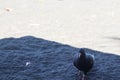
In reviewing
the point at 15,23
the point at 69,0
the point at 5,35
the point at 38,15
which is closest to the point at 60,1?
the point at 69,0

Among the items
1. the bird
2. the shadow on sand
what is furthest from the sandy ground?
the bird

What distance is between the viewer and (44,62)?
6055mm

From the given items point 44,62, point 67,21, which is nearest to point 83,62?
point 44,62

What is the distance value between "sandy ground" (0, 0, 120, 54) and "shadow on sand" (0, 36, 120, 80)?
1.00 feet

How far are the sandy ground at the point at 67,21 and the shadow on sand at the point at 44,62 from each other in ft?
1.00

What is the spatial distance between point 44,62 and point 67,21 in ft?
6.84

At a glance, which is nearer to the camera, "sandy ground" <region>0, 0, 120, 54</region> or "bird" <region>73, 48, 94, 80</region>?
"bird" <region>73, 48, 94, 80</region>

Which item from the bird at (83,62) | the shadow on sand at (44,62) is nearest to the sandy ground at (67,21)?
the shadow on sand at (44,62)

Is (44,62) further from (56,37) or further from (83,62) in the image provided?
(56,37)

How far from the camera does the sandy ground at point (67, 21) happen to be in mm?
6914

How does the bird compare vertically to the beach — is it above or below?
above

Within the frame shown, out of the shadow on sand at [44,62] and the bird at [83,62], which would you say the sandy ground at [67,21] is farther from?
the bird at [83,62]

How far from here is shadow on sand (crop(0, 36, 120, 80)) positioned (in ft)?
18.4

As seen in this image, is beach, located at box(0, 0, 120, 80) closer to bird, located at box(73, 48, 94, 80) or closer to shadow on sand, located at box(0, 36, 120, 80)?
shadow on sand, located at box(0, 36, 120, 80)
